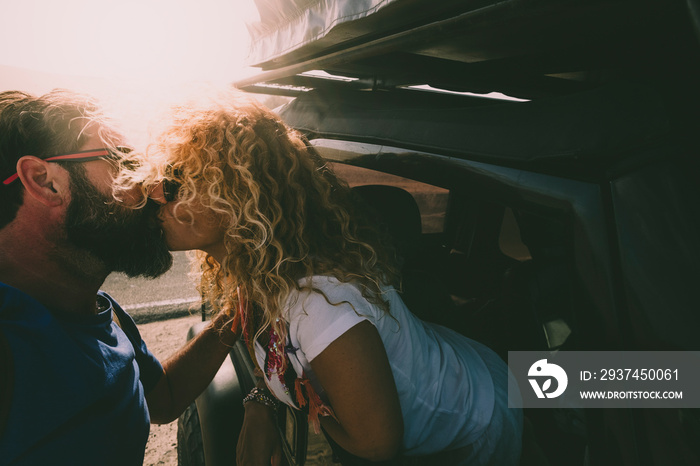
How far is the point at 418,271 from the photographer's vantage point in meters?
1.94

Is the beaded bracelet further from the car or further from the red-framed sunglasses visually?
the red-framed sunglasses

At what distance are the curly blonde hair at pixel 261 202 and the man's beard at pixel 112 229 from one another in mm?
153

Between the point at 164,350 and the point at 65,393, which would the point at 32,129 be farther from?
the point at 164,350

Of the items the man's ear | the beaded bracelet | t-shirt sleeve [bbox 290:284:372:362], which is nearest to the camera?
t-shirt sleeve [bbox 290:284:372:362]

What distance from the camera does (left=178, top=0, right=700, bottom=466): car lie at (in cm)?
76

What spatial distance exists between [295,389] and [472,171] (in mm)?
890

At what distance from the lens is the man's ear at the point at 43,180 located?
118cm

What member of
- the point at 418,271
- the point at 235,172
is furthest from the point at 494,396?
the point at 235,172

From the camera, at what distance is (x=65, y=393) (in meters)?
1.06

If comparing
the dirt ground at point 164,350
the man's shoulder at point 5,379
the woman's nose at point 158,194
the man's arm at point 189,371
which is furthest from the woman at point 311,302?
the dirt ground at point 164,350

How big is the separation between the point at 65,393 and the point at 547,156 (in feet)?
4.75

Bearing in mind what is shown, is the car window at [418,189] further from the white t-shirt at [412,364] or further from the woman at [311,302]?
the white t-shirt at [412,364]

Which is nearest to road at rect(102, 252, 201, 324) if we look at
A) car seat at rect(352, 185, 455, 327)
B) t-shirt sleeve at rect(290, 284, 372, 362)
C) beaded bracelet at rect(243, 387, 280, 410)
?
beaded bracelet at rect(243, 387, 280, 410)

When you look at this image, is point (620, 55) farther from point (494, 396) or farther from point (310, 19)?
point (494, 396)
